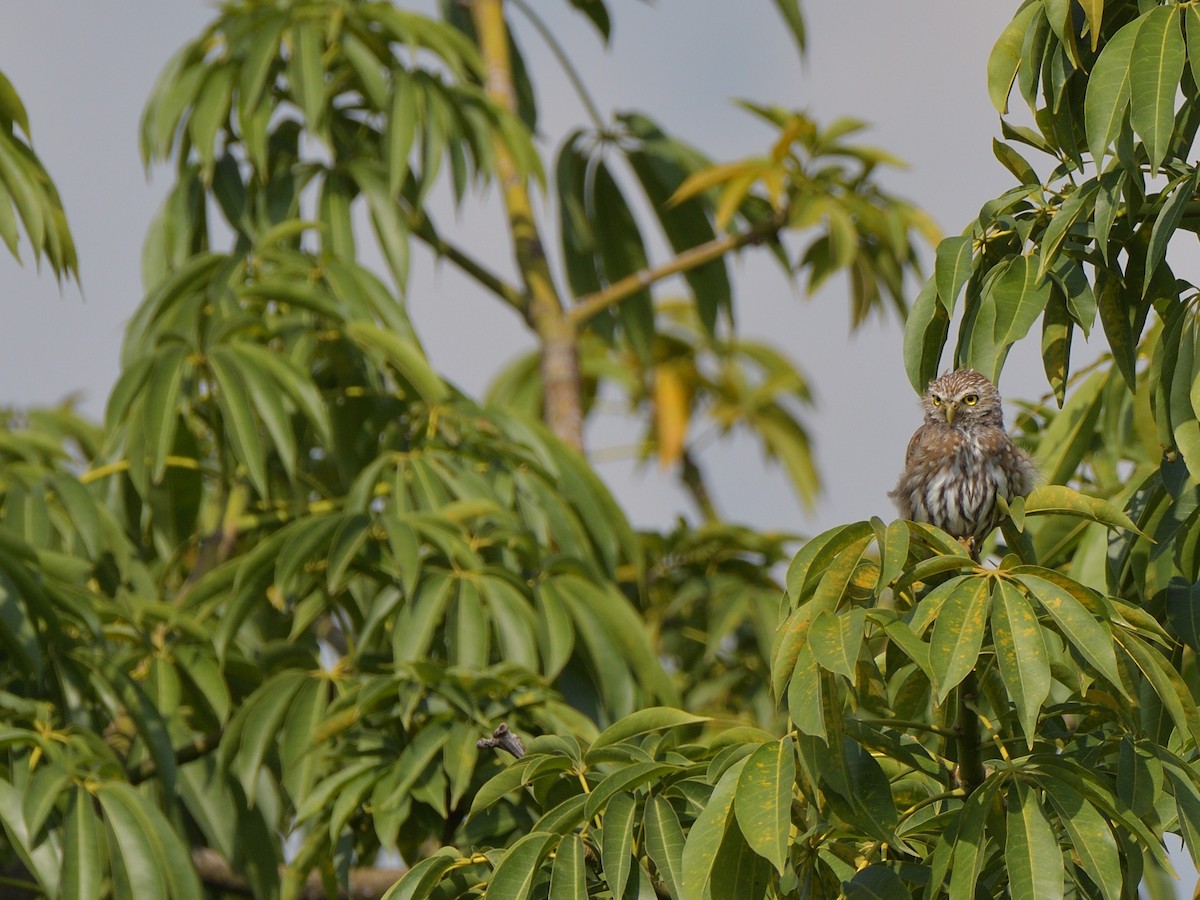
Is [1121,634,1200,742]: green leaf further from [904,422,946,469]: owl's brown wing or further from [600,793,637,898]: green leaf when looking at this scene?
[904,422,946,469]: owl's brown wing

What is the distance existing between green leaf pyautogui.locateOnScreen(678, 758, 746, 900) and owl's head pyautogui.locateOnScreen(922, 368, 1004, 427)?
194 cm

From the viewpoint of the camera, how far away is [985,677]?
2.72m

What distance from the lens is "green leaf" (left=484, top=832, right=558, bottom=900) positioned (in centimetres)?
266

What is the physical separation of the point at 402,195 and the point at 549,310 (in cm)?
96

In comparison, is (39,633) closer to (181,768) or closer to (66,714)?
(66,714)

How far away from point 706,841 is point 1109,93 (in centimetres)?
137

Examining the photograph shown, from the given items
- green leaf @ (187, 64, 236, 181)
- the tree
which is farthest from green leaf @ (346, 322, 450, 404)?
green leaf @ (187, 64, 236, 181)

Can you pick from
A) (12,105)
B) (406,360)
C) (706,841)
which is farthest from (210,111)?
(706,841)

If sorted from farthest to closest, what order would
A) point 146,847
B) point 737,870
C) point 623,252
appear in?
point 623,252
point 146,847
point 737,870

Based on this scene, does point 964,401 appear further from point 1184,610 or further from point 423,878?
point 423,878

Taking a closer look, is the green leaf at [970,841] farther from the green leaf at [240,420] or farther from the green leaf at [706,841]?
the green leaf at [240,420]

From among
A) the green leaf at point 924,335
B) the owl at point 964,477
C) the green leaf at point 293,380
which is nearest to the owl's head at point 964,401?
the owl at point 964,477

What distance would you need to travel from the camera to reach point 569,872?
2680 millimetres

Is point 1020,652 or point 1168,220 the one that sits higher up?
point 1168,220
